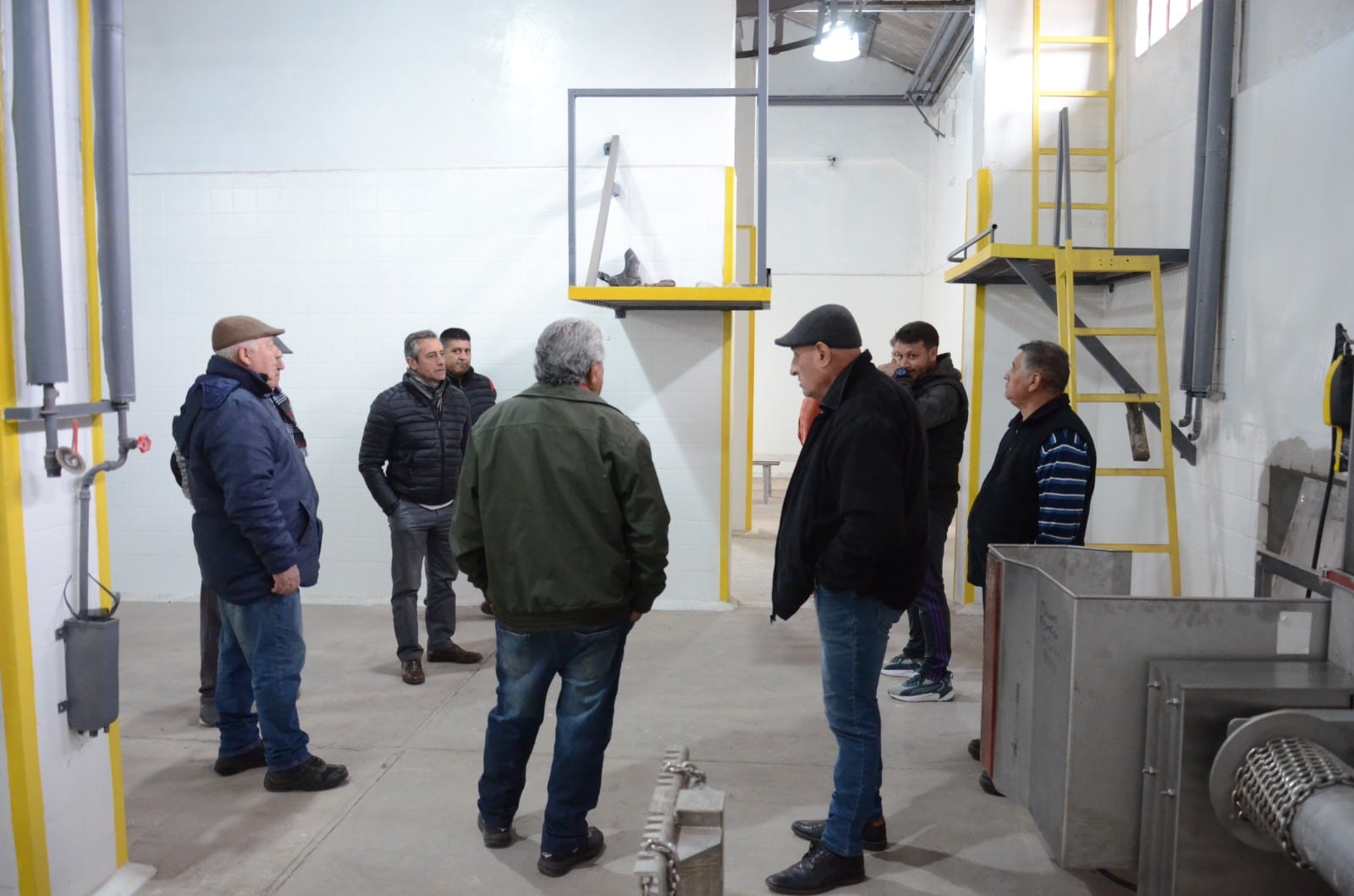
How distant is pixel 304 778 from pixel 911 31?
9554 millimetres

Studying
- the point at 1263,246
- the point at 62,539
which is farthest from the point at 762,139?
the point at 62,539

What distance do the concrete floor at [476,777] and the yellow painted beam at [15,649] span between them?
48 cm

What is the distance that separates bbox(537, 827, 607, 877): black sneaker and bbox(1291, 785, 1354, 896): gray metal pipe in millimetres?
1958

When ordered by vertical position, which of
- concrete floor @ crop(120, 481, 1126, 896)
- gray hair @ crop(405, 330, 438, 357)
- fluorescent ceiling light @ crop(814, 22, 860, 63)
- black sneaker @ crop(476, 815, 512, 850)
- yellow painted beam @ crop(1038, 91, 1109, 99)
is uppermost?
fluorescent ceiling light @ crop(814, 22, 860, 63)

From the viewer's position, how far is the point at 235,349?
333 centimetres

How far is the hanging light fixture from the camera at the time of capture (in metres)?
8.04

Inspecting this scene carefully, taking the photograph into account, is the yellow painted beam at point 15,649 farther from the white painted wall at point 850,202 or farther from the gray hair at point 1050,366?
the white painted wall at point 850,202

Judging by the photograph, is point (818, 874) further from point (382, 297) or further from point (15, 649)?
point (382, 297)

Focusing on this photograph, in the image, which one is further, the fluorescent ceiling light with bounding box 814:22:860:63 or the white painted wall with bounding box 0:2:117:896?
the fluorescent ceiling light with bounding box 814:22:860:63

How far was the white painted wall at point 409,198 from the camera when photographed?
5.82m

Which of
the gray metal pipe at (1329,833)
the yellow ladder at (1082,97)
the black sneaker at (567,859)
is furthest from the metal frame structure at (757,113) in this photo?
the gray metal pipe at (1329,833)

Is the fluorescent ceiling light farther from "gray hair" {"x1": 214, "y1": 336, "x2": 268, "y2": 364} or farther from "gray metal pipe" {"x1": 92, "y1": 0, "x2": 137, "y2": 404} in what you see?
"gray metal pipe" {"x1": 92, "y1": 0, "x2": 137, "y2": 404}

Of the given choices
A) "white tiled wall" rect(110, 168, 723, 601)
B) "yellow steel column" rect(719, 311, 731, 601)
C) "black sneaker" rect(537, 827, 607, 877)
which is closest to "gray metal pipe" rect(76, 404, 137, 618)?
"black sneaker" rect(537, 827, 607, 877)

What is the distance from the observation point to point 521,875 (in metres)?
2.99
